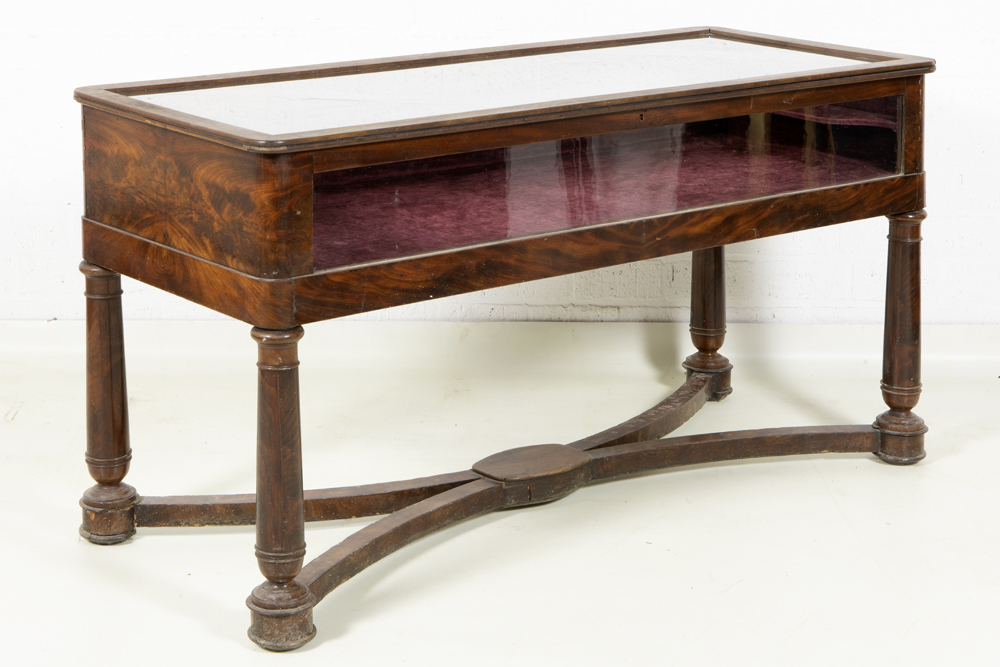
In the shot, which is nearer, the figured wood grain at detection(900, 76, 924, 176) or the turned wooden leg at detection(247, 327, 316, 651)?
the turned wooden leg at detection(247, 327, 316, 651)

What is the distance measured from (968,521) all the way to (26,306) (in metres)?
2.85

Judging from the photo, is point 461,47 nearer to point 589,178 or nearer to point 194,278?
point 589,178

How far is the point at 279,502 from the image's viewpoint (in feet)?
7.74

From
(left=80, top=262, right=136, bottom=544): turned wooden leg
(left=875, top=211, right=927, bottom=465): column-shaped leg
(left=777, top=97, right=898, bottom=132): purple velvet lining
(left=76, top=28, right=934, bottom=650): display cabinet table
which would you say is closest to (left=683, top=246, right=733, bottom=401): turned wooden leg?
(left=76, top=28, right=934, bottom=650): display cabinet table

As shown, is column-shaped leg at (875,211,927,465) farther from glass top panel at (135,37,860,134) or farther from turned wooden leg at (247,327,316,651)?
turned wooden leg at (247,327,316,651)

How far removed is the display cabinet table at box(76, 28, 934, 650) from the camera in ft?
7.45

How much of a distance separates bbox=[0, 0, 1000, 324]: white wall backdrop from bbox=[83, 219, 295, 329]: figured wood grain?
159cm

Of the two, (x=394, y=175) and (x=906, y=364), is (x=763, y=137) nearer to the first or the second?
(x=906, y=364)

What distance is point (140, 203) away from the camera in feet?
8.09

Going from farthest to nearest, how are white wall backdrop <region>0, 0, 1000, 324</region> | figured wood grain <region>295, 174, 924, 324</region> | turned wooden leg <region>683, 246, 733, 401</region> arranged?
white wall backdrop <region>0, 0, 1000, 324</region>, turned wooden leg <region>683, 246, 733, 401</region>, figured wood grain <region>295, 174, 924, 324</region>

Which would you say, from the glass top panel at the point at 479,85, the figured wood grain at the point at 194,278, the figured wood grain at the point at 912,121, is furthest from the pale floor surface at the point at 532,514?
the glass top panel at the point at 479,85

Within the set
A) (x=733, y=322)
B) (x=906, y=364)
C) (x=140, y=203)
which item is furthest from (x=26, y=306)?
(x=906, y=364)

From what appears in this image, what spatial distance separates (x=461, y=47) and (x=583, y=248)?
1696mm

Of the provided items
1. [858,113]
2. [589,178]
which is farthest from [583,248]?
[858,113]
